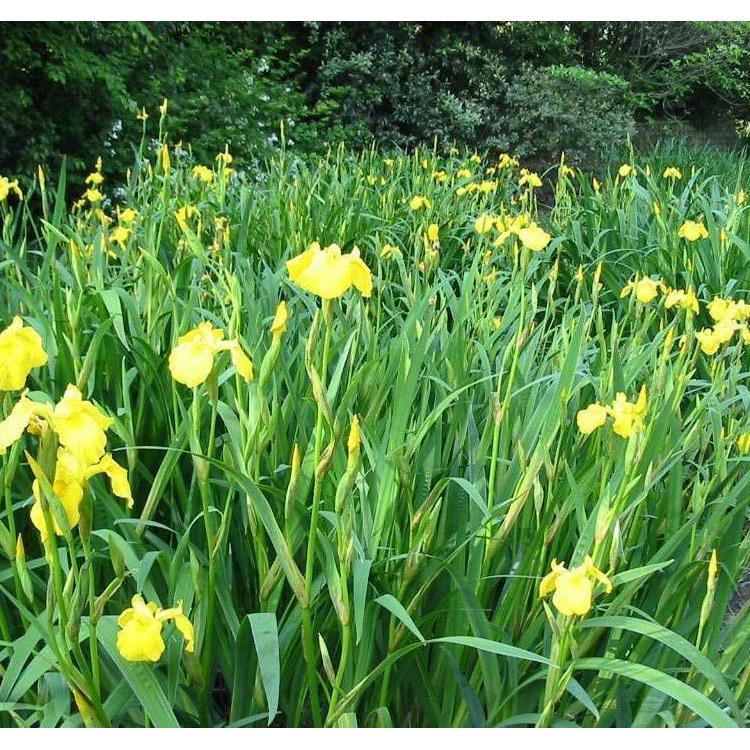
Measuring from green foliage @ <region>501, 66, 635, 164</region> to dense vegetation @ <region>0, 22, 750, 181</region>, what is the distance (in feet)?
0.05

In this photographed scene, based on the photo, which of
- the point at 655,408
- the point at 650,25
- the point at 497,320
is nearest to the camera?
the point at 655,408

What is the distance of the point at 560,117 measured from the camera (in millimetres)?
7684

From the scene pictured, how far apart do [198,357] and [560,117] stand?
7.56 meters

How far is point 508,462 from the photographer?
1139 mm

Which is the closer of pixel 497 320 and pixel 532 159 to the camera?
pixel 497 320

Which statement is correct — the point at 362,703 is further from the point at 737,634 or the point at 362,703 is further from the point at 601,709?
the point at 737,634

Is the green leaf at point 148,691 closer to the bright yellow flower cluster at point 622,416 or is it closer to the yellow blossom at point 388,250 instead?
the bright yellow flower cluster at point 622,416

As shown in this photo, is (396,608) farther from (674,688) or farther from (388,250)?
(388,250)

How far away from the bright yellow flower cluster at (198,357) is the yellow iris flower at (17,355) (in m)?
0.12

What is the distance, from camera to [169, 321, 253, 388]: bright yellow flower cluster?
2.45 ft

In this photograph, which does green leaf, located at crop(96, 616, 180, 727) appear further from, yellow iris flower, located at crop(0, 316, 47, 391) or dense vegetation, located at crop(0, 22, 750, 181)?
dense vegetation, located at crop(0, 22, 750, 181)

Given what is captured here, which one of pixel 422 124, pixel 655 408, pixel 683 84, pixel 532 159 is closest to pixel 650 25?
pixel 683 84

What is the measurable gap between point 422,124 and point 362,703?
23.8 ft

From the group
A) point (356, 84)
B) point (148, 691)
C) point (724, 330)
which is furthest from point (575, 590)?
point (356, 84)
